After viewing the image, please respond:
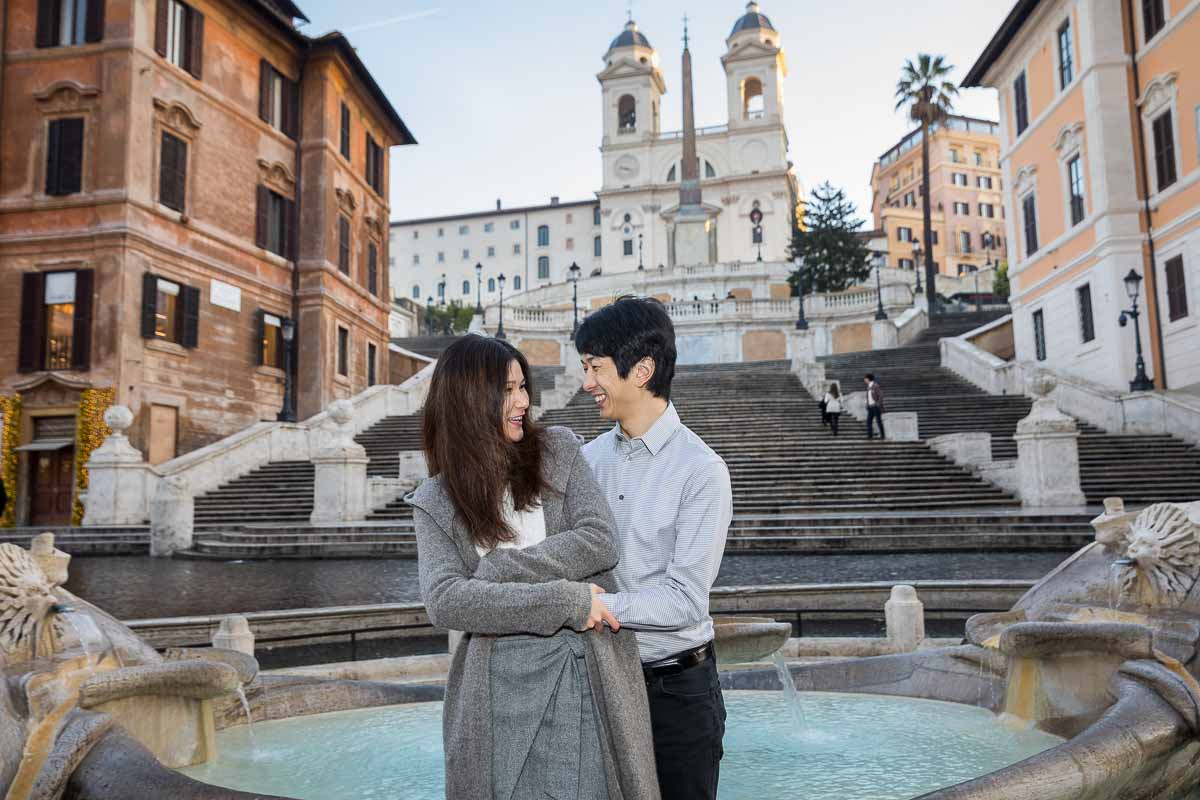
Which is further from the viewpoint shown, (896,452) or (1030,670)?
(896,452)

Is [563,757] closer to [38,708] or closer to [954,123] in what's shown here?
[38,708]

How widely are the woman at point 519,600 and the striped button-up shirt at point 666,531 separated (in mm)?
88

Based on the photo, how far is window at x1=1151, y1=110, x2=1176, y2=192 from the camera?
22.5 metres

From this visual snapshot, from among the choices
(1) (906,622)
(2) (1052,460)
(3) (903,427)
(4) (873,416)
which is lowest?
(1) (906,622)

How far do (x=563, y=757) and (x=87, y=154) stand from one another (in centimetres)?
2578

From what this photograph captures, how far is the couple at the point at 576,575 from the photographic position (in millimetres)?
1922

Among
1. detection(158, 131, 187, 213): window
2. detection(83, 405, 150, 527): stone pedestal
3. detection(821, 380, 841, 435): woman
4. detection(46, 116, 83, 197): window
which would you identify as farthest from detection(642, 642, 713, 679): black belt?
detection(46, 116, 83, 197): window

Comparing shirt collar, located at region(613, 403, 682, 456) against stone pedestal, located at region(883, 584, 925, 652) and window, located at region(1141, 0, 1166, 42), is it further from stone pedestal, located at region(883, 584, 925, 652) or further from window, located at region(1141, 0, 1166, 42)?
window, located at region(1141, 0, 1166, 42)

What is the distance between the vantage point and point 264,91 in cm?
2847

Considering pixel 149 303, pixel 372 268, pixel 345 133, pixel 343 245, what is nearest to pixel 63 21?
pixel 149 303

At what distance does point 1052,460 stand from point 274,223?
23.7m

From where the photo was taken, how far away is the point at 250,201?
27.5 meters

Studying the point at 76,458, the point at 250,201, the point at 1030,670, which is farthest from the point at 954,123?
the point at 1030,670

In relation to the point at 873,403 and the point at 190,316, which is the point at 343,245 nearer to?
the point at 190,316
